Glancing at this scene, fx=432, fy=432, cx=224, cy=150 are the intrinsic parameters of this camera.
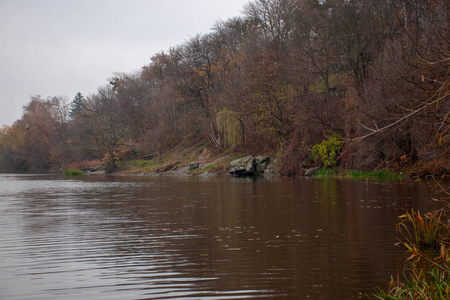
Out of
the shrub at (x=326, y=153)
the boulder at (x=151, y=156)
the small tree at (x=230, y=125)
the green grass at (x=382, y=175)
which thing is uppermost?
the small tree at (x=230, y=125)

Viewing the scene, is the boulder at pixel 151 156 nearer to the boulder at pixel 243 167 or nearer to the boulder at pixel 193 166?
the boulder at pixel 193 166

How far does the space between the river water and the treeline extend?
2705 mm

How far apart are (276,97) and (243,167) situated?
7.87 meters

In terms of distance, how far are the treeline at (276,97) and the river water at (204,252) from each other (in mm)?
2705

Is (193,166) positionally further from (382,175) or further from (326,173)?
(382,175)

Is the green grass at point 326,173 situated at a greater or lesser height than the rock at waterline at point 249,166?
lesser

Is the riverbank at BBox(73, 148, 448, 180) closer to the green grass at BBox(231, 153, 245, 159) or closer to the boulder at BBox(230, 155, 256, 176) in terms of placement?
the green grass at BBox(231, 153, 245, 159)

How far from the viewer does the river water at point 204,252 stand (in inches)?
243

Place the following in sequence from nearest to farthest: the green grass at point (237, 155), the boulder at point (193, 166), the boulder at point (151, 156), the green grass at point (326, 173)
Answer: the green grass at point (326, 173) < the green grass at point (237, 155) < the boulder at point (193, 166) < the boulder at point (151, 156)

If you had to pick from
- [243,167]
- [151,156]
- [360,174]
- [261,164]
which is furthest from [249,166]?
[151,156]

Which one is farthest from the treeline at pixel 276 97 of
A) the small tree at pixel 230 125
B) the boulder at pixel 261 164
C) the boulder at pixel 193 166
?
the boulder at pixel 193 166

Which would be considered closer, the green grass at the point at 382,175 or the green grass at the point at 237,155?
the green grass at the point at 382,175

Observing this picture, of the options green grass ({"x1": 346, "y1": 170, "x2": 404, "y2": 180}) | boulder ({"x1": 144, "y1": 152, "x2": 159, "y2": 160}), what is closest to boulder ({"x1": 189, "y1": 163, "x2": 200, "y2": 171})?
boulder ({"x1": 144, "y1": 152, "x2": 159, "y2": 160})

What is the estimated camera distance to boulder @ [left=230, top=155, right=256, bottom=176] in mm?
42875
